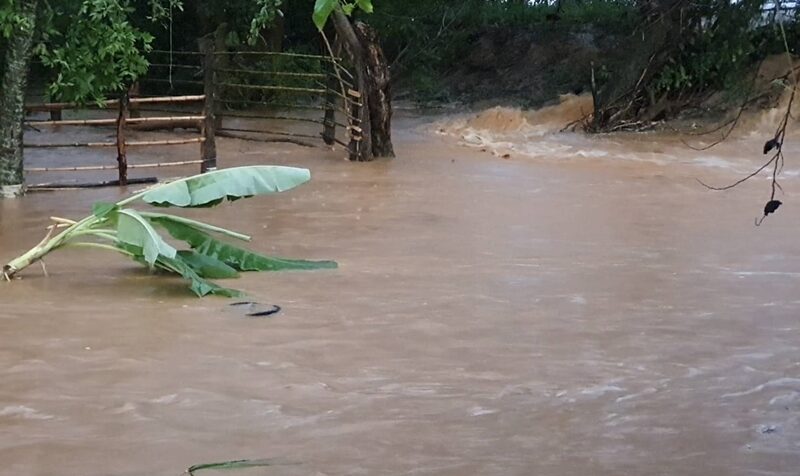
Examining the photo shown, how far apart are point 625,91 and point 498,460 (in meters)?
14.0

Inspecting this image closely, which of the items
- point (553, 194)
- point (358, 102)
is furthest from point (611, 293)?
point (358, 102)

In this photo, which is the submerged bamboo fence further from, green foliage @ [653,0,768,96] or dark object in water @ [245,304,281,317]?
green foliage @ [653,0,768,96]

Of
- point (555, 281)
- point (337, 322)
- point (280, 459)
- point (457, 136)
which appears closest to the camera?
point (280, 459)

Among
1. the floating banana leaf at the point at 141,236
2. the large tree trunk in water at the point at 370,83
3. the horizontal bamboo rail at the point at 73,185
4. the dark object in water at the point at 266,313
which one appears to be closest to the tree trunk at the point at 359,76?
the large tree trunk in water at the point at 370,83

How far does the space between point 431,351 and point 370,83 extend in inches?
331

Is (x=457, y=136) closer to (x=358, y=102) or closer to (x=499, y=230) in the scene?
(x=358, y=102)

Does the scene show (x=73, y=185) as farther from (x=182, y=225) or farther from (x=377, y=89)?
(x=182, y=225)

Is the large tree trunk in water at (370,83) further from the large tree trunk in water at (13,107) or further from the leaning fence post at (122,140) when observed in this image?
the large tree trunk in water at (13,107)

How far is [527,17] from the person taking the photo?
23281mm

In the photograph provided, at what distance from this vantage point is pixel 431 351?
5.03 meters

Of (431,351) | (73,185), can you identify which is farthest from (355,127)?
(431,351)

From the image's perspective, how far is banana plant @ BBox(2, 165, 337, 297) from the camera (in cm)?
601

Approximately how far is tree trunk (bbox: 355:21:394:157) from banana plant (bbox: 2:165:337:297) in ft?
22.2

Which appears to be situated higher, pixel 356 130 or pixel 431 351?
pixel 356 130
